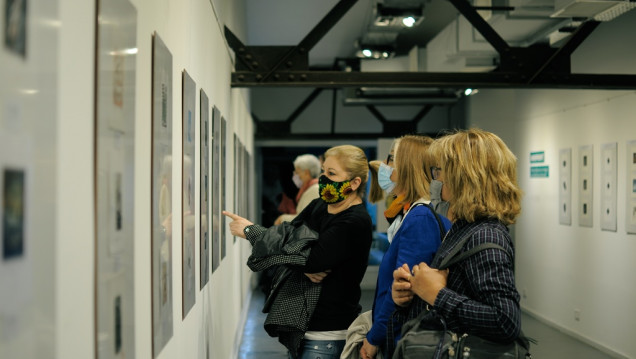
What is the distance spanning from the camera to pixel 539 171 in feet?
28.0

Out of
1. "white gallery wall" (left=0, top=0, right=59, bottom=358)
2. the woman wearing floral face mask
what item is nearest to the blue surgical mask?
the woman wearing floral face mask

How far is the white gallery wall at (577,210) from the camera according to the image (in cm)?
639

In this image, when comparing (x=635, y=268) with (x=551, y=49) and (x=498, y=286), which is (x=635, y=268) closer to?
(x=551, y=49)

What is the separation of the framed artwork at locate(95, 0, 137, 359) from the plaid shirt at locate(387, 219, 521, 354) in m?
0.85

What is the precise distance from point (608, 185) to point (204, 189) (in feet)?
16.5

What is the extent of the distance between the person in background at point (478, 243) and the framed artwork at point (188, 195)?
84cm

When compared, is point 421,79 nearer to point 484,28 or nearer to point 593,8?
point 484,28

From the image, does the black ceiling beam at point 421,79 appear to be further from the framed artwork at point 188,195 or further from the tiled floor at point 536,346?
the tiled floor at point 536,346

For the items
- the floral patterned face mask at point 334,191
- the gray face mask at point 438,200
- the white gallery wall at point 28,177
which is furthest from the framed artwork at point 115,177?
the floral patterned face mask at point 334,191

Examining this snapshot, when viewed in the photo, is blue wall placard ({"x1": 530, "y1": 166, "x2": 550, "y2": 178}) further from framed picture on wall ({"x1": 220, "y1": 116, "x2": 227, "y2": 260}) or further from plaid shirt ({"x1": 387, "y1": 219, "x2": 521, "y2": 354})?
plaid shirt ({"x1": 387, "y1": 219, "x2": 521, "y2": 354})

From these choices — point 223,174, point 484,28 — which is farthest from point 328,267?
point 484,28

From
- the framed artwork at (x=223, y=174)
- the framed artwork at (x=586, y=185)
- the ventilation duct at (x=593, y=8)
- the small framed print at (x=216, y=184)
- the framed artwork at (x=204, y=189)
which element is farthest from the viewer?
the framed artwork at (x=586, y=185)

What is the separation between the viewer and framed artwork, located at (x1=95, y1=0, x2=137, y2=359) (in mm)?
1172

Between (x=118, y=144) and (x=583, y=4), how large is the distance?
168 inches
